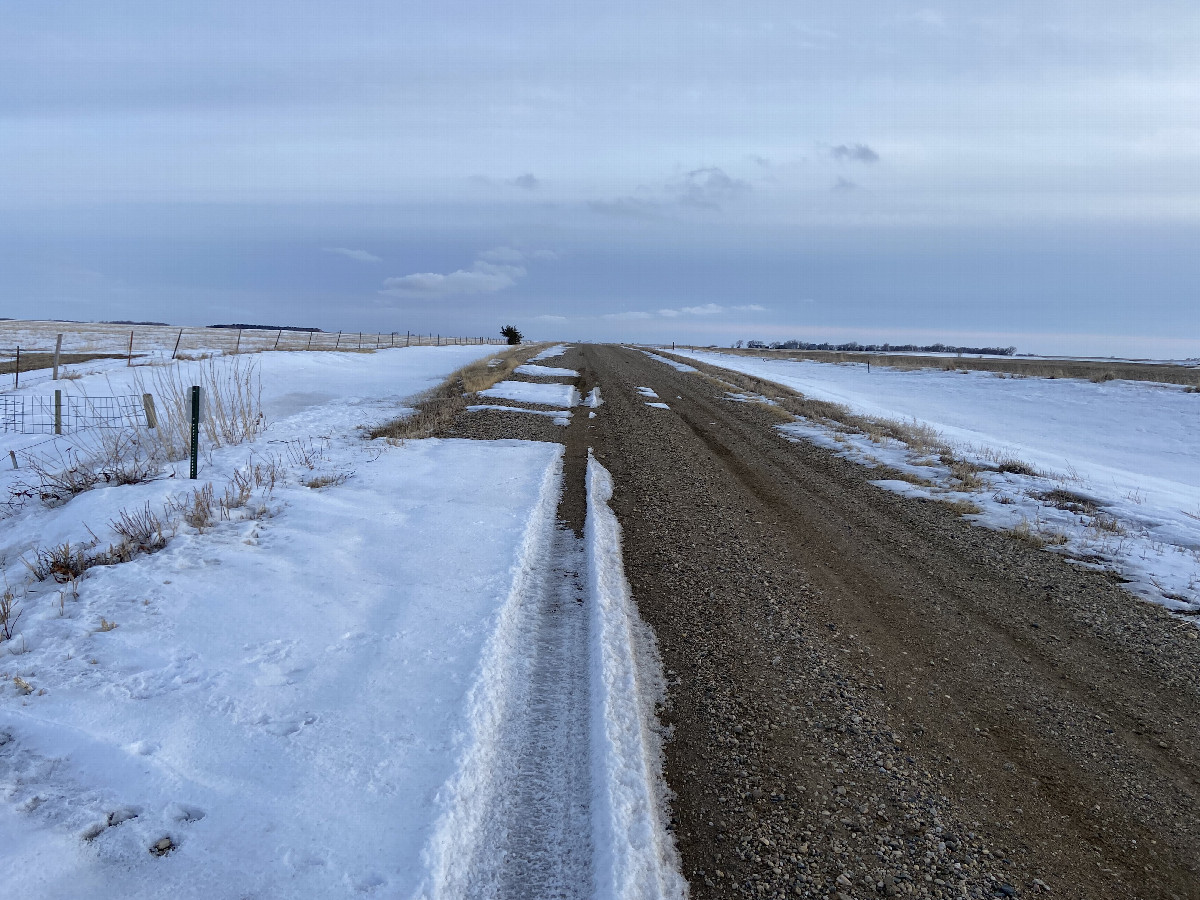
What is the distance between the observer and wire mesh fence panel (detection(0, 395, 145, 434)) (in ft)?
44.5

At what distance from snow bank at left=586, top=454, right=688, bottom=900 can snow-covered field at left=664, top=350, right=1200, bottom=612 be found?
4.88m

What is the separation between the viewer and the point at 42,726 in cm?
316

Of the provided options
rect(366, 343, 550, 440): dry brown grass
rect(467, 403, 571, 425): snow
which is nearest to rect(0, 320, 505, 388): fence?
rect(366, 343, 550, 440): dry brown grass

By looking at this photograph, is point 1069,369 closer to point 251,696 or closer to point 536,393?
point 536,393

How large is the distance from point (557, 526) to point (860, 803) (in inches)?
174

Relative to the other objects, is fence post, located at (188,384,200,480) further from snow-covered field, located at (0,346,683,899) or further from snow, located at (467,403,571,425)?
snow, located at (467,403,571,425)

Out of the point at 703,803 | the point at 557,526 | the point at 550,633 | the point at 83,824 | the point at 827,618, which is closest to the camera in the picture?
the point at 83,824

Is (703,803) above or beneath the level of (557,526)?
beneath

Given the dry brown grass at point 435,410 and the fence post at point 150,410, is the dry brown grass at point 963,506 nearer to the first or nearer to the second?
the dry brown grass at point 435,410

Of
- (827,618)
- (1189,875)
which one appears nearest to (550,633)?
(827,618)

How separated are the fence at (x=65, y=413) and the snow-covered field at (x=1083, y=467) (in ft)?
50.0

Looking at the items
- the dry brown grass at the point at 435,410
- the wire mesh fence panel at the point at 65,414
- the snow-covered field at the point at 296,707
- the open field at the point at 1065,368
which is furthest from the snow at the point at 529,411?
the open field at the point at 1065,368

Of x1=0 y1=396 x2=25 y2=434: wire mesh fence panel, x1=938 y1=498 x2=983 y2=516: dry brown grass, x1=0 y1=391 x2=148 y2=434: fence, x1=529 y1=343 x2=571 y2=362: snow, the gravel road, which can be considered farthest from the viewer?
x1=529 y1=343 x2=571 y2=362: snow

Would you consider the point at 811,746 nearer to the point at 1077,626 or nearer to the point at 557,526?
the point at 1077,626
